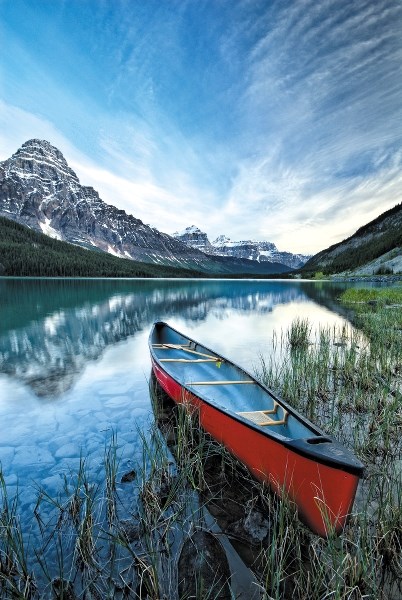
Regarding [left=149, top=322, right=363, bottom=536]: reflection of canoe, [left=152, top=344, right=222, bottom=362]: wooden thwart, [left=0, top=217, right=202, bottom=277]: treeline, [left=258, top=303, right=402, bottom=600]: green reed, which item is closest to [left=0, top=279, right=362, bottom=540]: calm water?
[left=152, top=344, right=222, bottom=362]: wooden thwart

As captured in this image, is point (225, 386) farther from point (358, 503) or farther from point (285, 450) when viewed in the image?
point (285, 450)

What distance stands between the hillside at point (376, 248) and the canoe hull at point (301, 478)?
92.5m

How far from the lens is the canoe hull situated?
3.59 metres

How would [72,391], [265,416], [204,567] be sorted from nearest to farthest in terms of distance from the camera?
[204,567], [265,416], [72,391]

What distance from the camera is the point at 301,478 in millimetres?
3926

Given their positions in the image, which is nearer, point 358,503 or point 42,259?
point 358,503

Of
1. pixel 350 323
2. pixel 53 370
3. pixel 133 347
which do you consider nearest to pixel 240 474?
Result: pixel 53 370

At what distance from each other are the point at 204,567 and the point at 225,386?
5.03m

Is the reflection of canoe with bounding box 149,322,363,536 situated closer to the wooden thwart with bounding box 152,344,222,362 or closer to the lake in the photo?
the lake

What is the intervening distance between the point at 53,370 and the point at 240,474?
411 inches

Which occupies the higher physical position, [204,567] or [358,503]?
[358,503]

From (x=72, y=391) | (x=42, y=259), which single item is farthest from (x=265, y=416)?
(x=42, y=259)

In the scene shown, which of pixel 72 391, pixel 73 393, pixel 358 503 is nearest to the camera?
pixel 358 503

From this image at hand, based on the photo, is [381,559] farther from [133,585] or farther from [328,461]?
[133,585]
